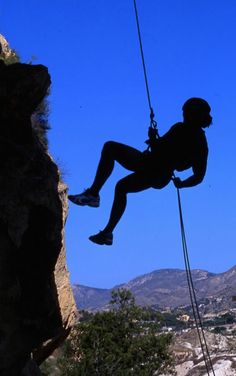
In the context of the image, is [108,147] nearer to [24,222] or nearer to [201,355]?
[24,222]

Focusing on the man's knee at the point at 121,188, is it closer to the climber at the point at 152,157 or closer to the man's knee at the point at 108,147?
the climber at the point at 152,157

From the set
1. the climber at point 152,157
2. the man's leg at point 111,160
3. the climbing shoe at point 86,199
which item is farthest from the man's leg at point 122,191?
the climbing shoe at point 86,199

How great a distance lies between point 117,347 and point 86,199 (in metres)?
24.9

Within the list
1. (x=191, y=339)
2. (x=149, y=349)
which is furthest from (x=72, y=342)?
(x=191, y=339)

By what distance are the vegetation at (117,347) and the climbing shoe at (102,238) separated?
22.3 meters

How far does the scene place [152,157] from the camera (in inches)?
334

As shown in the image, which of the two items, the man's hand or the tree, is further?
the tree

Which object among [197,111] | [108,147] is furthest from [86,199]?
[197,111]

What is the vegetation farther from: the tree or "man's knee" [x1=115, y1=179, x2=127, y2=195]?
"man's knee" [x1=115, y1=179, x2=127, y2=195]

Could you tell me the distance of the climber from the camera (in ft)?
27.5

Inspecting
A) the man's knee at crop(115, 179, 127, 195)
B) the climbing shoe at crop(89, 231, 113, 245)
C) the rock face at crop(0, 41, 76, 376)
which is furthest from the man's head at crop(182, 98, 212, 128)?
the rock face at crop(0, 41, 76, 376)

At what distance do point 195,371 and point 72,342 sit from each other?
26.0 feet

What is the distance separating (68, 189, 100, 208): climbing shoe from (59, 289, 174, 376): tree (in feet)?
74.2

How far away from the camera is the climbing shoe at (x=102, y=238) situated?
27.2 feet
